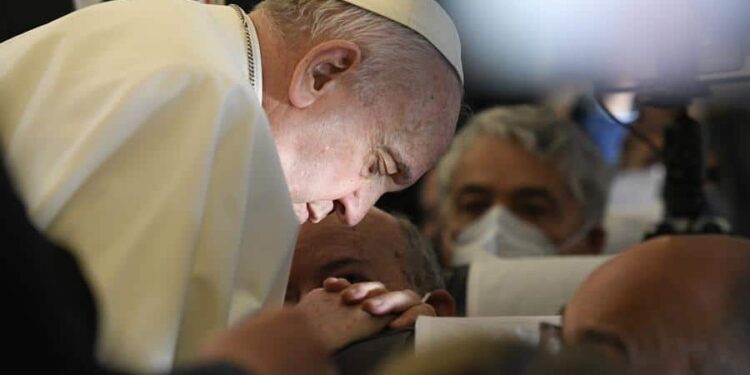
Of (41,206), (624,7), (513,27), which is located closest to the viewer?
(41,206)

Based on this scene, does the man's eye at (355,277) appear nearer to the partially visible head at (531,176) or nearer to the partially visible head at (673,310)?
the partially visible head at (673,310)

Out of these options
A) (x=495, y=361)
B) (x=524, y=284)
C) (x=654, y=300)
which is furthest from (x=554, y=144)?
(x=495, y=361)

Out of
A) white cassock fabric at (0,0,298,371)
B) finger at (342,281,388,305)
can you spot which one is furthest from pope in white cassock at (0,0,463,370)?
finger at (342,281,388,305)

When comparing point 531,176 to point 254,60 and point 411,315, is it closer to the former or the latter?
point 411,315

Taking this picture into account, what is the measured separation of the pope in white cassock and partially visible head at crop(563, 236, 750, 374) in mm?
369

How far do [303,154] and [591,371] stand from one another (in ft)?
2.86

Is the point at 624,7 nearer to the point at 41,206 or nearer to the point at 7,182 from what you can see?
the point at 41,206

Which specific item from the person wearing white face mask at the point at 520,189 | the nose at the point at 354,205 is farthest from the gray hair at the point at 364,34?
the person wearing white face mask at the point at 520,189

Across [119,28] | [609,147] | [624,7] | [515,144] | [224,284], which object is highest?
[119,28]

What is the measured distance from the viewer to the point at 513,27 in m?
2.79

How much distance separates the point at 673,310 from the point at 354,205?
0.55 metres

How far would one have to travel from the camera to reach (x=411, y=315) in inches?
75.2

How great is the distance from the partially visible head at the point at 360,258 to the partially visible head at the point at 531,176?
125 centimetres

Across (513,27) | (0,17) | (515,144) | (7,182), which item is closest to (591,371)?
(7,182)
